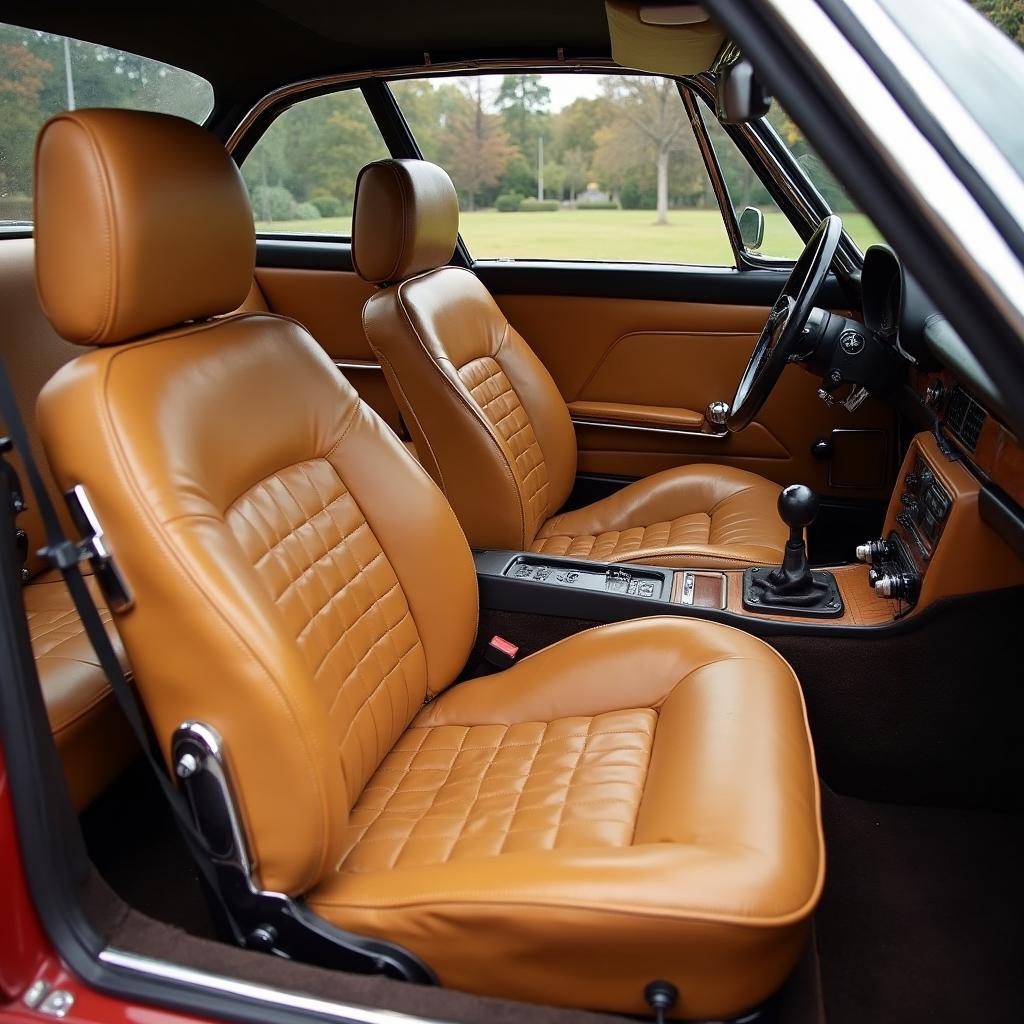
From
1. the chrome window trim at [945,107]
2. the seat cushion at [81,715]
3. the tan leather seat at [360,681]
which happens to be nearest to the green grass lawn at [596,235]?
the tan leather seat at [360,681]

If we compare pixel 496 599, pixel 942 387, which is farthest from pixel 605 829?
pixel 942 387

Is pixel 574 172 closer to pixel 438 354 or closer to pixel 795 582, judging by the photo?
pixel 438 354

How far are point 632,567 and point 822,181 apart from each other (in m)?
1.25

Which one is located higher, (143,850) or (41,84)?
(41,84)

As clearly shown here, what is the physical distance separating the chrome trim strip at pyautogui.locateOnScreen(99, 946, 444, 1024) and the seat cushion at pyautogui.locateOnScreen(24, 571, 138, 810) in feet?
1.87

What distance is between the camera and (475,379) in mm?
2434

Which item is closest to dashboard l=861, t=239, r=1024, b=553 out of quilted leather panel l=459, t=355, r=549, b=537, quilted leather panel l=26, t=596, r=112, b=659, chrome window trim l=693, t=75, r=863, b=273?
chrome window trim l=693, t=75, r=863, b=273

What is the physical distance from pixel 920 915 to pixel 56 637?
158 cm

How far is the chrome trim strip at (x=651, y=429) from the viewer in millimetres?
3008

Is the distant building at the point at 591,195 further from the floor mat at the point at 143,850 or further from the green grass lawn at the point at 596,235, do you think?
the floor mat at the point at 143,850

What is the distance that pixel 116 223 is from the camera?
3.87 ft

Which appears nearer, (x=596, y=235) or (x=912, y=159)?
(x=912, y=159)

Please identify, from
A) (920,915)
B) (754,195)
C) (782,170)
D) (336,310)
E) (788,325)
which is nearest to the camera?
(920,915)

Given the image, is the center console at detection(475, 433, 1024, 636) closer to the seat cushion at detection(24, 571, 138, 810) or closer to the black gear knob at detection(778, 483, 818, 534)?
the black gear knob at detection(778, 483, 818, 534)
